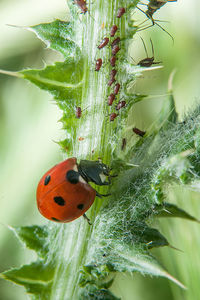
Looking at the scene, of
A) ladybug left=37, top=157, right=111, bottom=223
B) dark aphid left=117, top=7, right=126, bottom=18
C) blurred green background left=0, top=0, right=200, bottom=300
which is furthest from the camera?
blurred green background left=0, top=0, right=200, bottom=300

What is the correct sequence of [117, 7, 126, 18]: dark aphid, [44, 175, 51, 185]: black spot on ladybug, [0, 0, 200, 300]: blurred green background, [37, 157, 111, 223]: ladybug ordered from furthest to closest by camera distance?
[0, 0, 200, 300]: blurred green background, [44, 175, 51, 185]: black spot on ladybug, [37, 157, 111, 223]: ladybug, [117, 7, 126, 18]: dark aphid

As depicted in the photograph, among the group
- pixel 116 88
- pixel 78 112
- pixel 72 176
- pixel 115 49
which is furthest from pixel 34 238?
pixel 115 49

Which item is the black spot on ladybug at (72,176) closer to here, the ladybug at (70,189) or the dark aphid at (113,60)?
the ladybug at (70,189)

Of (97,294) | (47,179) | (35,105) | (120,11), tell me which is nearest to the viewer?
(120,11)

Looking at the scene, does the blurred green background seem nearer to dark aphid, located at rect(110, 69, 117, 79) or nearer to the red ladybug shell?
the red ladybug shell

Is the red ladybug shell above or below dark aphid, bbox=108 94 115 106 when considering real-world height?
below

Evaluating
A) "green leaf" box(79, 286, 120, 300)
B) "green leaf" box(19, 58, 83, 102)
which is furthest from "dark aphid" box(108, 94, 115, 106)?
"green leaf" box(79, 286, 120, 300)

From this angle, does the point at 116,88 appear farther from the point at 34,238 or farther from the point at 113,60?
the point at 34,238
